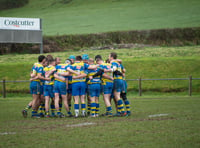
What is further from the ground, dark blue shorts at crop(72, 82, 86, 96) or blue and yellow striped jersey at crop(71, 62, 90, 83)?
blue and yellow striped jersey at crop(71, 62, 90, 83)

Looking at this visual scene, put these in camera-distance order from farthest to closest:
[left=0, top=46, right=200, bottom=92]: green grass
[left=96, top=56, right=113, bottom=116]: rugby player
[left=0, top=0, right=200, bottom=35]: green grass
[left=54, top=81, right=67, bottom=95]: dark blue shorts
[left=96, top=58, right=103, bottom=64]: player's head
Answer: [left=0, top=0, right=200, bottom=35]: green grass, [left=0, top=46, right=200, bottom=92]: green grass, [left=54, top=81, right=67, bottom=95]: dark blue shorts, [left=96, top=58, right=103, bottom=64]: player's head, [left=96, top=56, right=113, bottom=116]: rugby player

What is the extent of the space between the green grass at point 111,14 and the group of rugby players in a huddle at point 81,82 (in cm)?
4445

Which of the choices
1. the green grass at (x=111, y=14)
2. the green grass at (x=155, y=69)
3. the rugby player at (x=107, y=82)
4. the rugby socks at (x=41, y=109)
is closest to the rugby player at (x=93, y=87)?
the rugby player at (x=107, y=82)

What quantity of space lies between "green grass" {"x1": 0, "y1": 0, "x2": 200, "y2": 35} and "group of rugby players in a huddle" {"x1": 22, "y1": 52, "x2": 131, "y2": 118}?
4445 cm

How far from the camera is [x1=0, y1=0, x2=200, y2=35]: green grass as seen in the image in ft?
196

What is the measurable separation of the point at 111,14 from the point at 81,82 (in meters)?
60.9

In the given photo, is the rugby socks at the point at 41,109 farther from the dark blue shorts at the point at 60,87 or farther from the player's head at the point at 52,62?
the player's head at the point at 52,62

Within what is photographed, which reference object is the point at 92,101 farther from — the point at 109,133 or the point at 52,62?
the point at 109,133

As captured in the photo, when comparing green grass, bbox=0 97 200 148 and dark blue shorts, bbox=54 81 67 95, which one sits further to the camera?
dark blue shorts, bbox=54 81 67 95

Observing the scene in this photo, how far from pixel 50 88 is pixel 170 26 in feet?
151

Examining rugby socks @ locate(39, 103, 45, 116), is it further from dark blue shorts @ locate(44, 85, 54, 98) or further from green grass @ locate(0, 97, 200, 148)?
green grass @ locate(0, 97, 200, 148)

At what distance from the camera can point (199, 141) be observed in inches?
305

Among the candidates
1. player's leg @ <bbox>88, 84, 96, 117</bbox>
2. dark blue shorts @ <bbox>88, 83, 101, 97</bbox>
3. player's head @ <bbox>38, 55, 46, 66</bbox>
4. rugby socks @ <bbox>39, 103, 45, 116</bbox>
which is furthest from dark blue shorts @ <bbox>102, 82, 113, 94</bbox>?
rugby socks @ <bbox>39, 103, 45, 116</bbox>

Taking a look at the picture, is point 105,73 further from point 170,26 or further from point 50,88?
point 170,26
